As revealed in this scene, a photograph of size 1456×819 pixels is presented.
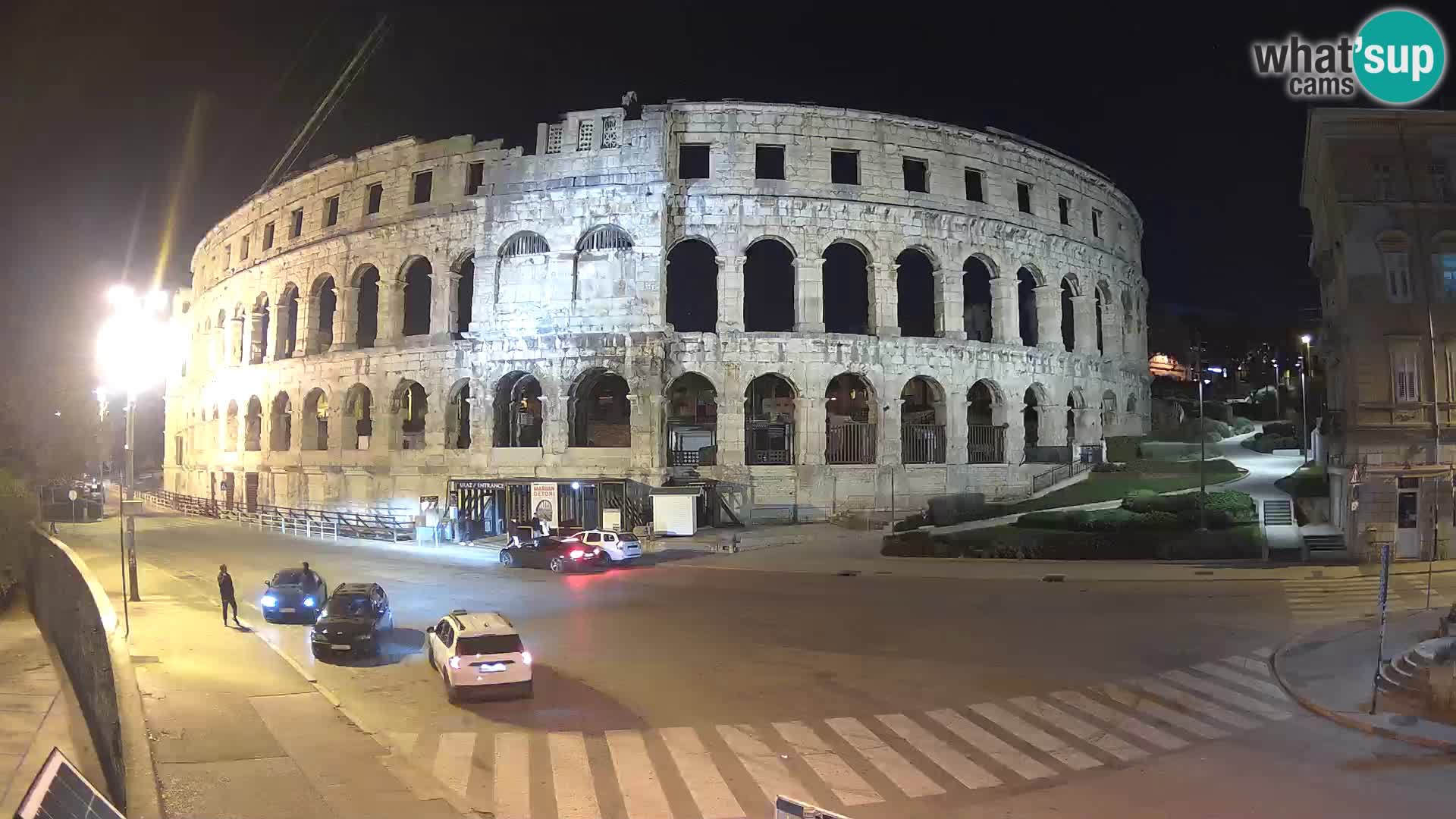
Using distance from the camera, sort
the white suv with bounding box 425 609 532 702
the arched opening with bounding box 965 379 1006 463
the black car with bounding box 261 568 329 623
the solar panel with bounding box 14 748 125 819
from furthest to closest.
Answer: the arched opening with bounding box 965 379 1006 463 < the black car with bounding box 261 568 329 623 < the white suv with bounding box 425 609 532 702 < the solar panel with bounding box 14 748 125 819

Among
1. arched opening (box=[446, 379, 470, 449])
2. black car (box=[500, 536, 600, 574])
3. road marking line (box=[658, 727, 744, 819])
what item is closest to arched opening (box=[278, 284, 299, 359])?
arched opening (box=[446, 379, 470, 449])

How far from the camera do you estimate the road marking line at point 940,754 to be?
11.0 m

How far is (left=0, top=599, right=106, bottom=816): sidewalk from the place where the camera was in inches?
702

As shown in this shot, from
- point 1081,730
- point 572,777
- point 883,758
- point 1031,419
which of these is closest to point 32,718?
point 572,777

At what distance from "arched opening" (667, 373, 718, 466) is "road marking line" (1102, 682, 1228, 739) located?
92.5 ft

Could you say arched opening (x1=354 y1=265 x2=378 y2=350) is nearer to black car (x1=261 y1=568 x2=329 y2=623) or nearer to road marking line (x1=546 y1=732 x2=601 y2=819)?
black car (x1=261 y1=568 x2=329 y2=623)

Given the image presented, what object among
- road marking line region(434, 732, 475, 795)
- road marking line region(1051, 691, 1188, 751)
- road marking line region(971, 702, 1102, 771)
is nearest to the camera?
road marking line region(434, 732, 475, 795)

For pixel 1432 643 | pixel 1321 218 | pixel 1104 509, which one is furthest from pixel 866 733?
pixel 1321 218

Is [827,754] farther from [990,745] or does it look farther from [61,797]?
[61,797]

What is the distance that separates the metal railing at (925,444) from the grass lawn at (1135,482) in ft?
16.3

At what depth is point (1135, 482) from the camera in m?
42.2

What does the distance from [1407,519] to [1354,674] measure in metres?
18.0

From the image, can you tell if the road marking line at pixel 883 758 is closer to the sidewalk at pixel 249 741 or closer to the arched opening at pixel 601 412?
the sidewalk at pixel 249 741

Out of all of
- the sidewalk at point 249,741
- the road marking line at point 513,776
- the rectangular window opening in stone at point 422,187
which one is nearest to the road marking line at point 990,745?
the road marking line at point 513,776
